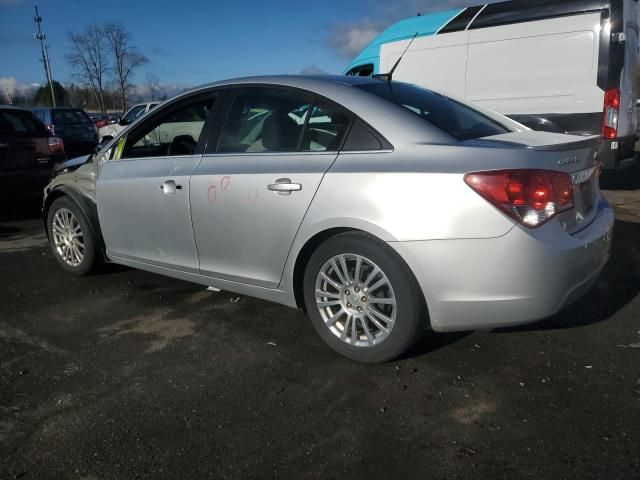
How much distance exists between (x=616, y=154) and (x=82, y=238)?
672 centimetres

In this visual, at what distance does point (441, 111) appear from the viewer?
3.29m

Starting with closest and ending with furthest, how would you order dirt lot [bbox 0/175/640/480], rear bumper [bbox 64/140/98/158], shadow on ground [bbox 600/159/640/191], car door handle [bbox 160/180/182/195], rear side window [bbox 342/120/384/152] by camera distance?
dirt lot [bbox 0/175/640/480] → rear side window [bbox 342/120/384/152] → car door handle [bbox 160/180/182/195] → shadow on ground [bbox 600/159/640/191] → rear bumper [bbox 64/140/98/158]

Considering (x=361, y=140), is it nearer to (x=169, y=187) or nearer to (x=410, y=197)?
(x=410, y=197)

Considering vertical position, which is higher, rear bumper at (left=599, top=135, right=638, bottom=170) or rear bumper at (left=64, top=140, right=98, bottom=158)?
rear bumper at (left=64, top=140, right=98, bottom=158)

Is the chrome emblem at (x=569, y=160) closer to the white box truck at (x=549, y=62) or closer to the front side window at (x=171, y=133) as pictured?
the front side window at (x=171, y=133)

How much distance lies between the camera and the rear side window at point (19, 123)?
7.26 m

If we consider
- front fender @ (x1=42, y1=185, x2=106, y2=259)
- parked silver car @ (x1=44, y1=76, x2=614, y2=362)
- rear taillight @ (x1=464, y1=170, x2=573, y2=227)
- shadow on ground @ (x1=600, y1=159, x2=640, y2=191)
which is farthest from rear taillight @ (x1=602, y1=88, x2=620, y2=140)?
front fender @ (x1=42, y1=185, x2=106, y2=259)

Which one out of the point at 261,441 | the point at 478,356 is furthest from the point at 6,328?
the point at 478,356

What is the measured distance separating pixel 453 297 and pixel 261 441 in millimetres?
1123

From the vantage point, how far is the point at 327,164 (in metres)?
3.00

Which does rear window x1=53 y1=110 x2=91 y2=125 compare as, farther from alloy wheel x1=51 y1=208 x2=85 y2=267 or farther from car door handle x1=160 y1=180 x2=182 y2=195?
car door handle x1=160 y1=180 x2=182 y2=195

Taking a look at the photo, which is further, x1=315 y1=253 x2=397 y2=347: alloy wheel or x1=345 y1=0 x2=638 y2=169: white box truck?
x1=345 y1=0 x2=638 y2=169: white box truck

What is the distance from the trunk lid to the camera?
2.67 metres

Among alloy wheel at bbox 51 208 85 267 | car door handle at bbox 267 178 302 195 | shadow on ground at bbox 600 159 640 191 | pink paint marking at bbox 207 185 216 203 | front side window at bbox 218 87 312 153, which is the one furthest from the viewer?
shadow on ground at bbox 600 159 640 191
